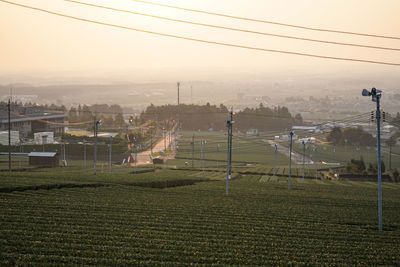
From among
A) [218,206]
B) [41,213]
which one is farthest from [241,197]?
[41,213]

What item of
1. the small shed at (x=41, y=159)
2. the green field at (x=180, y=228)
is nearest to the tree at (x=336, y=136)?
the small shed at (x=41, y=159)

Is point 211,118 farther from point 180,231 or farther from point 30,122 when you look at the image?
point 180,231

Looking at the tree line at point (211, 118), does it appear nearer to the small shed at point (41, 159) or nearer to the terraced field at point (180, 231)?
the small shed at point (41, 159)

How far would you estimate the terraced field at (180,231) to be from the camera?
14.1 m

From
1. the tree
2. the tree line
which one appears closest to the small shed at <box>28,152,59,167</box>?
the tree

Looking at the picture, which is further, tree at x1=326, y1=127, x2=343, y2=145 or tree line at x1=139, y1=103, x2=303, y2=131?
tree line at x1=139, y1=103, x2=303, y2=131

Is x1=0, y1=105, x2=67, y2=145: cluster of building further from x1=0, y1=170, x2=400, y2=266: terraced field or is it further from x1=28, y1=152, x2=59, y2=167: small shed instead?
x1=0, y1=170, x2=400, y2=266: terraced field

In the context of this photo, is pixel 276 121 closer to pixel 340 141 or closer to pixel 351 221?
pixel 340 141

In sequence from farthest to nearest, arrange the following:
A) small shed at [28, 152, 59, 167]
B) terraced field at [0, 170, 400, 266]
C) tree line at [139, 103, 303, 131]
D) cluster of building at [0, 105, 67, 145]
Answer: tree line at [139, 103, 303, 131] < cluster of building at [0, 105, 67, 145] < small shed at [28, 152, 59, 167] < terraced field at [0, 170, 400, 266]

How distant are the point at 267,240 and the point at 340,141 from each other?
370ft

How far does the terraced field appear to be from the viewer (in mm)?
14070

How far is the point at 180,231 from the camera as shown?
58.0 ft

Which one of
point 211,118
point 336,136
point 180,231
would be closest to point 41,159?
point 180,231

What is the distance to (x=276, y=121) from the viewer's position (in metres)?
174
